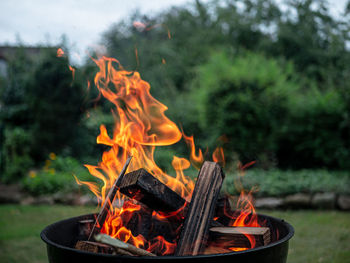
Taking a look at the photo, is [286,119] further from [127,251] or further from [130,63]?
[130,63]

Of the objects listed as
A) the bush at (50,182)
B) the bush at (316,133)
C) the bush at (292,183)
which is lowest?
the bush at (50,182)

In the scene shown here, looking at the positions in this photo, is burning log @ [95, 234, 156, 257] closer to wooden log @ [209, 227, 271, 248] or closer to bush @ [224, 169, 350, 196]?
wooden log @ [209, 227, 271, 248]

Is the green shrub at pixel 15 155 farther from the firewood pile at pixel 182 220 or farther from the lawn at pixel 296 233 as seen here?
the firewood pile at pixel 182 220

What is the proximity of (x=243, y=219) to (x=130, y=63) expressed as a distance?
11329 millimetres

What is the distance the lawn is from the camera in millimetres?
3438

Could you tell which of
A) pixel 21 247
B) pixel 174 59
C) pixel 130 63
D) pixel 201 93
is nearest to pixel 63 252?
pixel 21 247

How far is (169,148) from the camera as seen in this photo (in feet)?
24.7

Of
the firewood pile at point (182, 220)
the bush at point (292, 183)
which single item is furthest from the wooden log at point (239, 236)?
the bush at point (292, 183)

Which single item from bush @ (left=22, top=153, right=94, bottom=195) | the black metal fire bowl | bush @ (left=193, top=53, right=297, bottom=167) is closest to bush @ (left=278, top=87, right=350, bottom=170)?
bush @ (left=193, top=53, right=297, bottom=167)

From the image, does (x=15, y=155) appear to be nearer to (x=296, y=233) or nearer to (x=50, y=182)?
(x=50, y=182)

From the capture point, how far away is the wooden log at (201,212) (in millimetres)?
1605

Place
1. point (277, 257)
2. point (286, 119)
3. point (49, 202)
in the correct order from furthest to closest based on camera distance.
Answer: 1. point (286, 119)
2. point (49, 202)
3. point (277, 257)

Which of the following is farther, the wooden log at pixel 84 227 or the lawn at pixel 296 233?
the lawn at pixel 296 233

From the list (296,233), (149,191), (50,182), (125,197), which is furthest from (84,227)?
(50,182)
